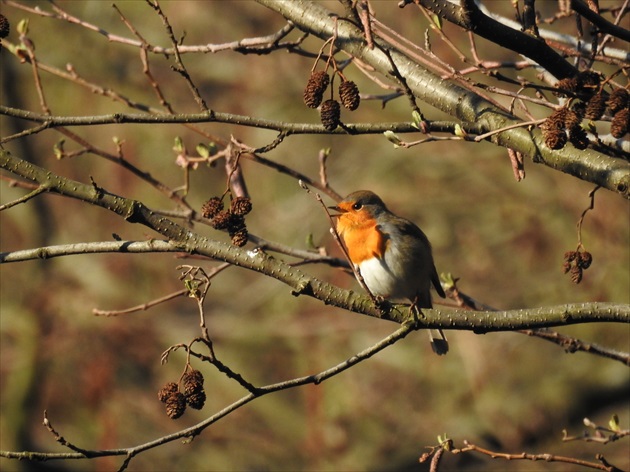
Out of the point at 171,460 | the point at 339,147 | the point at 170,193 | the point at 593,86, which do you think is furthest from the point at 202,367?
the point at 593,86

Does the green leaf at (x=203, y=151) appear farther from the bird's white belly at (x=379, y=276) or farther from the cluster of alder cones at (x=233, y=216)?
the bird's white belly at (x=379, y=276)

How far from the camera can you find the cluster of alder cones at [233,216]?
7.76 ft

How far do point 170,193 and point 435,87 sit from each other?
1.02m

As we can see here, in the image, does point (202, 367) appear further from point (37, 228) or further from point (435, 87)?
point (435, 87)

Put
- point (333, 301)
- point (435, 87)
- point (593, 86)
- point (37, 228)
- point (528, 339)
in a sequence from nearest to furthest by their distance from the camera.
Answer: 1. point (593, 86)
2. point (333, 301)
3. point (435, 87)
4. point (528, 339)
5. point (37, 228)

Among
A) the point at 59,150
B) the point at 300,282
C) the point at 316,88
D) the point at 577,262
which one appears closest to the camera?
the point at 316,88

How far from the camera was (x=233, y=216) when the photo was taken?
2.37m

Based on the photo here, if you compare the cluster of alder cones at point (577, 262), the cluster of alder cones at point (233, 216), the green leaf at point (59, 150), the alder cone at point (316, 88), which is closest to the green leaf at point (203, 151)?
the green leaf at point (59, 150)

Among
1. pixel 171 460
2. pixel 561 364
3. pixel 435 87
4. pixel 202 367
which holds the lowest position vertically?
pixel 435 87

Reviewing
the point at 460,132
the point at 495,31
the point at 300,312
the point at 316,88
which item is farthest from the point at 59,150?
the point at 300,312

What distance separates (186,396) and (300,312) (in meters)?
6.50

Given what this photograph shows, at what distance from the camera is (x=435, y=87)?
2.75m

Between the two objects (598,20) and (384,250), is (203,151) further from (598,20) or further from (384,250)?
(598,20)

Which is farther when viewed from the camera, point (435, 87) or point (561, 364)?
point (561, 364)
